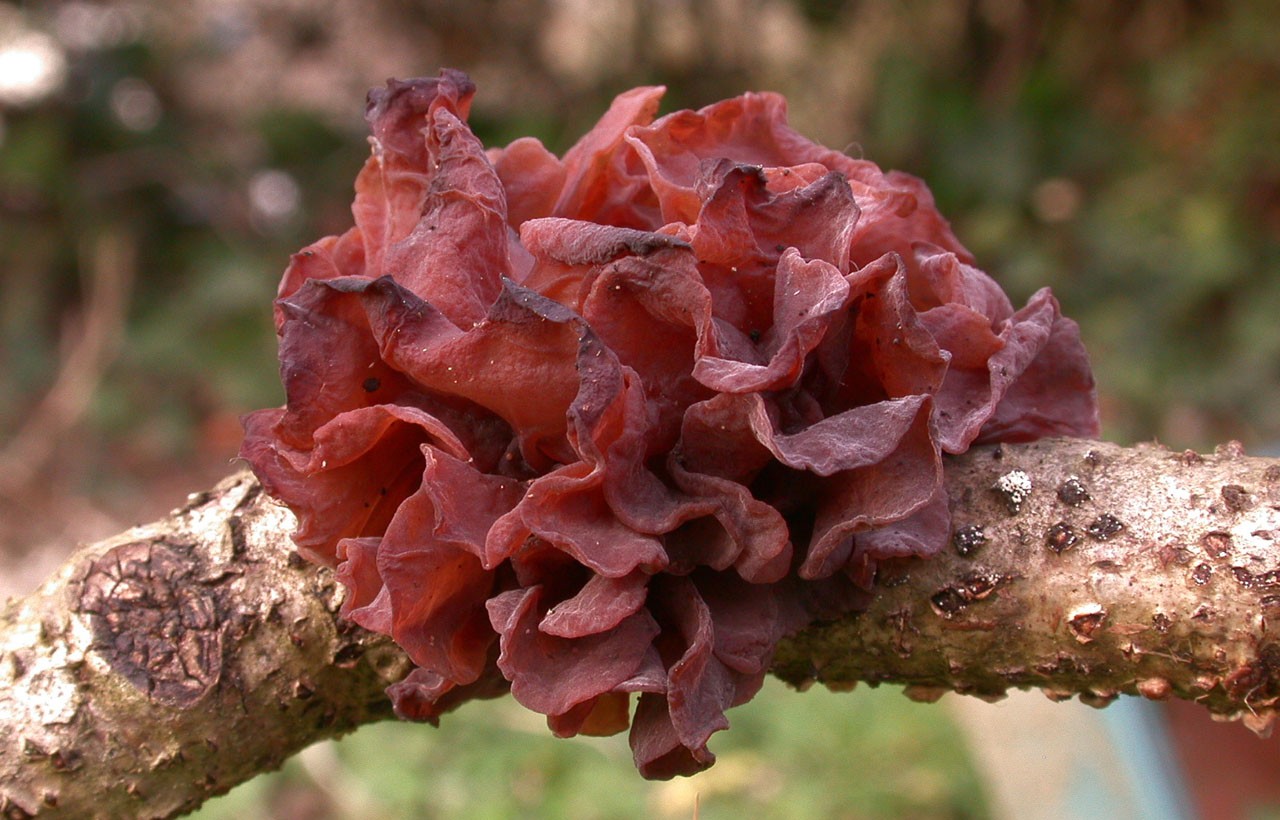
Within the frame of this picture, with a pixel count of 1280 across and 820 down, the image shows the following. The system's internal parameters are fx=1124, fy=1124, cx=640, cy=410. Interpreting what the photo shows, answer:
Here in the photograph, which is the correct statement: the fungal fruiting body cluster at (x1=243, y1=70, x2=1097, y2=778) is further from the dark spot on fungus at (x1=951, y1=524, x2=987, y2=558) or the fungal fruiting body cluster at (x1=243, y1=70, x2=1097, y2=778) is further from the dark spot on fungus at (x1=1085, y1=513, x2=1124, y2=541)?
the dark spot on fungus at (x1=1085, y1=513, x2=1124, y2=541)

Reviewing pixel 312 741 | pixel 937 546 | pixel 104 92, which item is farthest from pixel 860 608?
pixel 104 92

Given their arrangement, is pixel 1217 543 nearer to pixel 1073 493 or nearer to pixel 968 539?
pixel 1073 493

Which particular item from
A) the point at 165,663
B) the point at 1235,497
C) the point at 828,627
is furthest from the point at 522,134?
the point at 1235,497

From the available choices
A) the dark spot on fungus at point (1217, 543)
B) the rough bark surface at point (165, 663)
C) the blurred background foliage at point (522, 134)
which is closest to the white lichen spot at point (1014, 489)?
the dark spot on fungus at point (1217, 543)

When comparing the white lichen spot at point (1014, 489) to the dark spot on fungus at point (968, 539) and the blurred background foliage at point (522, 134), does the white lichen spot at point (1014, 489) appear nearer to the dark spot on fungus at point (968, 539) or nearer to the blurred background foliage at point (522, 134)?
the dark spot on fungus at point (968, 539)

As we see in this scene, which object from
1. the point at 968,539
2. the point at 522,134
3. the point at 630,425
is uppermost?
the point at 630,425

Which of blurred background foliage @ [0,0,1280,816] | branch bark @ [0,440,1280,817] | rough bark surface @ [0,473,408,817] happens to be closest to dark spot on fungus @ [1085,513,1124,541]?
branch bark @ [0,440,1280,817]

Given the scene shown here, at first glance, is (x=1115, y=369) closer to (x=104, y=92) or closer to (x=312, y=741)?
(x=312, y=741)
